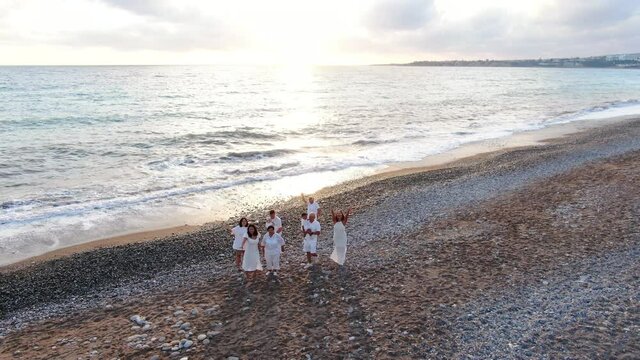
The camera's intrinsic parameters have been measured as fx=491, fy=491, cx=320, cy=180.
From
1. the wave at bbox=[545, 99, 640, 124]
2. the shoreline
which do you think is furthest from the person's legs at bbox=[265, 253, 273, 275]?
the wave at bbox=[545, 99, 640, 124]

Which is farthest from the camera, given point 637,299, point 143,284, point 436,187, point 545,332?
point 436,187

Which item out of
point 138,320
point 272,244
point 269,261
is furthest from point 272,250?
point 138,320

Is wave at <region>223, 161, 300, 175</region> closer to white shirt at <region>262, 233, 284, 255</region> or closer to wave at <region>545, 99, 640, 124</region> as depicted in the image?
white shirt at <region>262, 233, 284, 255</region>

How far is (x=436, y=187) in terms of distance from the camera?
20.7m

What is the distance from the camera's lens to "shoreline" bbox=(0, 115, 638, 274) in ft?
50.2

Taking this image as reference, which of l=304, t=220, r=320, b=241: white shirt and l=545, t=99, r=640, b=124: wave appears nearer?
l=304, t=220, r=320, b=241: white shirt

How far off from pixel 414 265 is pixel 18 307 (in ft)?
30.4

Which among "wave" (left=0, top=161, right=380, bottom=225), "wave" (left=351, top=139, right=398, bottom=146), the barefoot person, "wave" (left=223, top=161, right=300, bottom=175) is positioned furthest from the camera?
"wave" (left=351, top=139, right=398, bottom=146)

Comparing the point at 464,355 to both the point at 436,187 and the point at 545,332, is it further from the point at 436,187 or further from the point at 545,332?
the point at 436,187

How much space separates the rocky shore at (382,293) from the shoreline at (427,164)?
1.04m

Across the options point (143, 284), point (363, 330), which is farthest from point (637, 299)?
point (143, 284)

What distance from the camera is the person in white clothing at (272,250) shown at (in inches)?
468

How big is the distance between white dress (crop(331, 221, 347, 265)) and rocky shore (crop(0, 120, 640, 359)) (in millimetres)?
329

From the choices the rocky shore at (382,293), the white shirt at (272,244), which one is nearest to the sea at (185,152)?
the rocky shore at (382,293)
